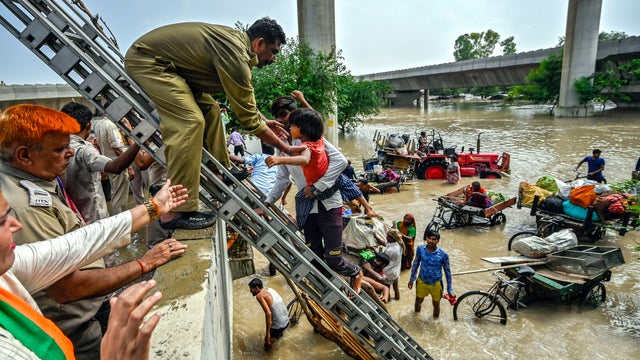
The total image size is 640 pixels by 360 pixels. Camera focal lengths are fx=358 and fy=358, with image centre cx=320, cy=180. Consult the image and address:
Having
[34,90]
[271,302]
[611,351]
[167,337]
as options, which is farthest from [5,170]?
[34,90]

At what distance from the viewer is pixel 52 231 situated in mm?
1800

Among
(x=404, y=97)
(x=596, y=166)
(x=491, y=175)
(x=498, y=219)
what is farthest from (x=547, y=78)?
(x=498, y=219)

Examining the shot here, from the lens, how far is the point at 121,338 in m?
1.03

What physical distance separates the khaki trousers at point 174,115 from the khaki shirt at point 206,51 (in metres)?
0.07

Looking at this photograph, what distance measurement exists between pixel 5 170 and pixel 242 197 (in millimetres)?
1430

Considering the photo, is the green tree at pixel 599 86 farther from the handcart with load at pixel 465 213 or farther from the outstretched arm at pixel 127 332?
the outstretched arm at pixel 127 332

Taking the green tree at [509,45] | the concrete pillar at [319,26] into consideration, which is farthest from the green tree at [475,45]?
the concrete pillar at [319,26]

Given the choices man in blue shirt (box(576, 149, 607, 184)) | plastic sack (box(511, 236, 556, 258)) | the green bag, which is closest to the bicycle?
plastic sack (box(511, 236, 556, 258))

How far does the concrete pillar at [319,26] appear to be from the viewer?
19.2 metres

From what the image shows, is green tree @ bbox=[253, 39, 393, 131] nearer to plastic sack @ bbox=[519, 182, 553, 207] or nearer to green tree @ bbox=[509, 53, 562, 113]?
plastic sack @ bbox=[519, 182, 553, 207]

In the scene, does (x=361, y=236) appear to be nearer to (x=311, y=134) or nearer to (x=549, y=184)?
(x=311, y=134)

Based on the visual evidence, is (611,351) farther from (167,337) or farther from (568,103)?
(568,103)

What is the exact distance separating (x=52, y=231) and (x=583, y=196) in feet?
32.5

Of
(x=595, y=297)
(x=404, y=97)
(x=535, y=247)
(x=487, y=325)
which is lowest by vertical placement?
(x=487, y=325)
